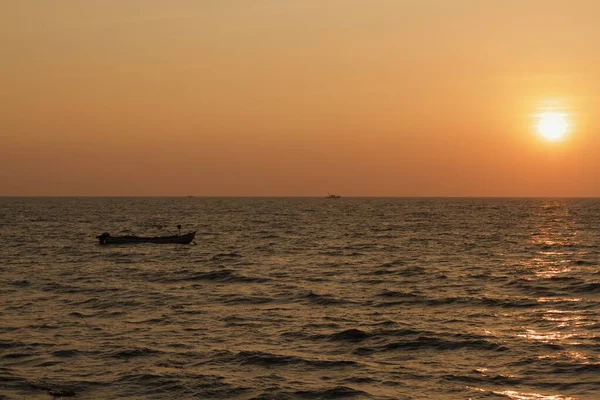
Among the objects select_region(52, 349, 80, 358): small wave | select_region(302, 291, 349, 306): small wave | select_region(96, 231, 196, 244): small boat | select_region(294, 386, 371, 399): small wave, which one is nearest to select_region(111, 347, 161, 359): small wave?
select_region(52, 349, 80, 358): small wave

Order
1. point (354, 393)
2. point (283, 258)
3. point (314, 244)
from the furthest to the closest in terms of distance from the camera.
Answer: point (314, 244) → point (283, 258) → point (354, 393)

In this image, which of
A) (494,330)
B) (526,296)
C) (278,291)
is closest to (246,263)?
(278,291)

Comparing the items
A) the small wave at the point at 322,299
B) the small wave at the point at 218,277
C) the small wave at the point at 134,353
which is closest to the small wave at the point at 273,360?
the small wave at the point at 134,353

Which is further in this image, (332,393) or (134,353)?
(134,353)

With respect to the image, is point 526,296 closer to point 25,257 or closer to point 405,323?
point 405,323

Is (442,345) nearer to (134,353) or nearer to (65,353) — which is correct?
(134,353)

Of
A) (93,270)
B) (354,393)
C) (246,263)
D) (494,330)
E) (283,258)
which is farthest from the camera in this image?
(283,258)

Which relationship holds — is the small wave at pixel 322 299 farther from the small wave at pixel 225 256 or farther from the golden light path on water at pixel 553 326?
the small wave at pixel 225 256

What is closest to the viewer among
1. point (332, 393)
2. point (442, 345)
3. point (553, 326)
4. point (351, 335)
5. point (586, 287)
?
point (332, 393)

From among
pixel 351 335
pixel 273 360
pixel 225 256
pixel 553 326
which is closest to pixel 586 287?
pixel 553 326

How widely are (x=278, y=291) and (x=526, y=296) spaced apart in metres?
12.3

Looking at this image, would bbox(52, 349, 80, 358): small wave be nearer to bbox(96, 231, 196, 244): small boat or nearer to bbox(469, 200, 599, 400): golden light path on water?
bbox(469, 200, 599, 400): golden light path on water

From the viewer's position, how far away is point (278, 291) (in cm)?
3862

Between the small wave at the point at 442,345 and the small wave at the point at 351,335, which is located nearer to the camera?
the small wave at the point at 442,345
